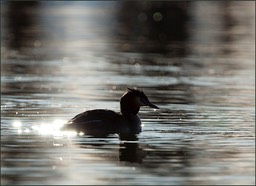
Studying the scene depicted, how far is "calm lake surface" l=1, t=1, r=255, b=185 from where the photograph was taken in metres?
15.0

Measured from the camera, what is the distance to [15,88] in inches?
1016

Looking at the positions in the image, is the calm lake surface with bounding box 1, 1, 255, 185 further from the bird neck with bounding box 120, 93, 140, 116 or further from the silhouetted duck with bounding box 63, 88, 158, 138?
the bird neck with bounding box 120, 93, 140, 116

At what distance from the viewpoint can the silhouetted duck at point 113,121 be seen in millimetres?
18719

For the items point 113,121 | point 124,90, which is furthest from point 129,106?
point 124,90

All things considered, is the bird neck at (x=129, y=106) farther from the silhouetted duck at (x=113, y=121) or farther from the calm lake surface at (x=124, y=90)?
the calm lake surface at (x=124, y=90)

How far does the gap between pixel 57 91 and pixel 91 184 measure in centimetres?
1190

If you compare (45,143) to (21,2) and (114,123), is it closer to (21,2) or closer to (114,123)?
(114,123)

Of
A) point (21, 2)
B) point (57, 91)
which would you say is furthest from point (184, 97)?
point (21, 2)

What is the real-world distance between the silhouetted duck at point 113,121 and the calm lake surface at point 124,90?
1.05 feet

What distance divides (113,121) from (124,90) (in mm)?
6899

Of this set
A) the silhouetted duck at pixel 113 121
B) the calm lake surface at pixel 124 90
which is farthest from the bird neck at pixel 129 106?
the calm lake surface at pixel 124 90

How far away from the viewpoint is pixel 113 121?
63.1 ft

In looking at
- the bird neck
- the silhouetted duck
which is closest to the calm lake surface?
the silhouetted duck

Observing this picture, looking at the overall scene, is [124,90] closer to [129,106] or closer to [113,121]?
[129,106]
